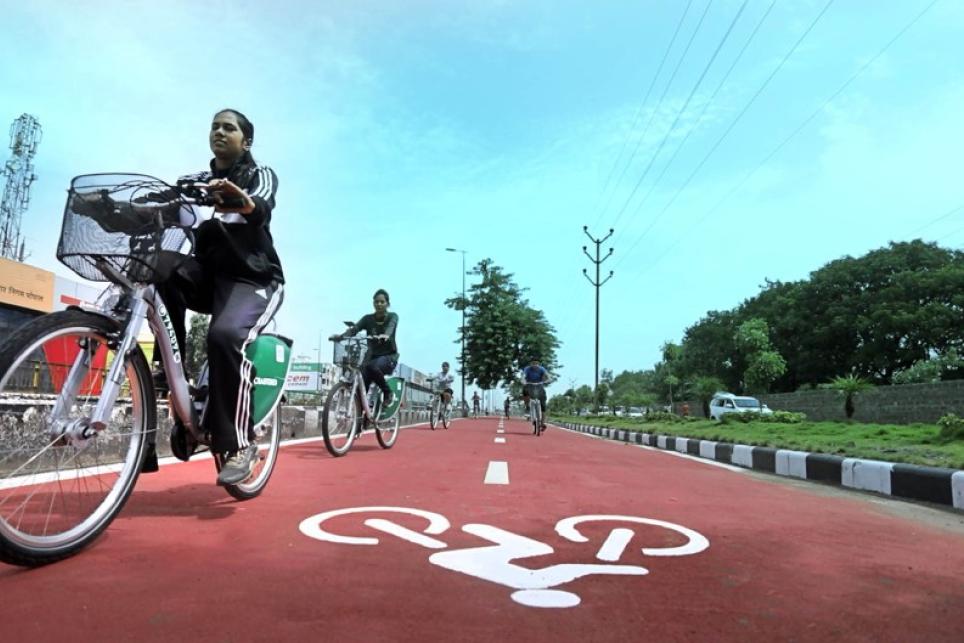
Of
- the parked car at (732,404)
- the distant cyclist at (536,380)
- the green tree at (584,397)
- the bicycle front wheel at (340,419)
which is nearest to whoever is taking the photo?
the bicycle front wheel at (340,419)

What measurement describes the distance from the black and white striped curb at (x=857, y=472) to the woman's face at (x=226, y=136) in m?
6.02

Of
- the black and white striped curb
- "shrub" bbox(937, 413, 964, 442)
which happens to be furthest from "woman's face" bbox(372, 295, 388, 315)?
"shrub" bbox(937, 413, 964, 442)

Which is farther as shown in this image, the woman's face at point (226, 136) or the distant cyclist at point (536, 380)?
the distant cyclist at point (536, 380)

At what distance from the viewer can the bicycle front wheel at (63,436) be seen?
2.45 metres

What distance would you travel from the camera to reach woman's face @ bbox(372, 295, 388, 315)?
330 inches

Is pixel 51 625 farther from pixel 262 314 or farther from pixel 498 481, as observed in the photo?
pixel 498 481

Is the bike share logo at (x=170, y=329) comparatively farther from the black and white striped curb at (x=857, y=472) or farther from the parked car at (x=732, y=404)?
the parked car at (x=732, y=404)

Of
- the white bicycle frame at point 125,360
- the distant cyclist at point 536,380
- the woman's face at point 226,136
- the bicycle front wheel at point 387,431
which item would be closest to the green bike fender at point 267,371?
the white bicycle frame at point 125,360

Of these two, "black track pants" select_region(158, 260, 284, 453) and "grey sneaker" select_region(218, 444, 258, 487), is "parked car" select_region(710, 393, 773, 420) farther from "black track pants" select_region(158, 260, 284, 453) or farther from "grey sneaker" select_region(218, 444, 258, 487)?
"black track pants" select_region(158, 260, 284, 453)

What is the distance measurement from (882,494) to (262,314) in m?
5.83

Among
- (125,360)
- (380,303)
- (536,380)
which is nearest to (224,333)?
(125,360)

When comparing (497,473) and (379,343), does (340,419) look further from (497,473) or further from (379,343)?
(497,473)

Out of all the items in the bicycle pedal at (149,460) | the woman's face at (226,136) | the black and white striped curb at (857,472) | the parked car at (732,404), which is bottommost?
the black and white striped curb at (857,472)

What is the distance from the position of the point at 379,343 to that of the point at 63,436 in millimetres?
5557
